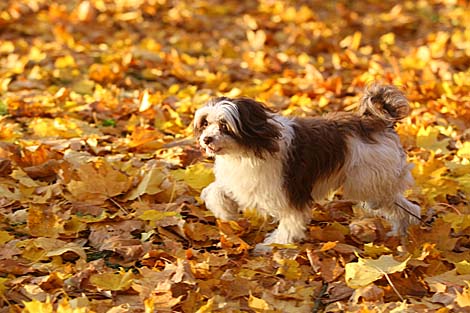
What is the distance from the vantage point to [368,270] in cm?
354

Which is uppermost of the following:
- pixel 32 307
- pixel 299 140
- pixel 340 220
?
pixel 299 140

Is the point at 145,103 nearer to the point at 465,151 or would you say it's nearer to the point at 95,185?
the point at 95,185

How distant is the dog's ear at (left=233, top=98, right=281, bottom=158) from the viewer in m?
3.96

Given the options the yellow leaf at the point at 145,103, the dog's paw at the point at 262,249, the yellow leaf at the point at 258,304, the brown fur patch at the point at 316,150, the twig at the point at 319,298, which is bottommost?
the dog's paw at the point at 262,249

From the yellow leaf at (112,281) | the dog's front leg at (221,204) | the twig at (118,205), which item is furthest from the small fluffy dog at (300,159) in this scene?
the yellow leaf at (112,281)

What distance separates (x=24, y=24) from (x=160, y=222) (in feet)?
19.1

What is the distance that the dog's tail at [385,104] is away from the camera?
4391 mm

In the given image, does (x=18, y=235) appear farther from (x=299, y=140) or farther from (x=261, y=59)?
(x=261, y=59)

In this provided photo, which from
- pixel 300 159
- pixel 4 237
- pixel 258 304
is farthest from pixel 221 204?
pixel 4 237

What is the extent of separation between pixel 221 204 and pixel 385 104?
1.11 meters

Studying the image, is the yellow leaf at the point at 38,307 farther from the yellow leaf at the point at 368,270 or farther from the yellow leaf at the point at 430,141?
the yellow leaf at the point at 430,141

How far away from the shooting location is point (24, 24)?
9312mm

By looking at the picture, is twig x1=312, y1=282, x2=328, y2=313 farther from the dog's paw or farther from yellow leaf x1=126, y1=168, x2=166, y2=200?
yellow leaf x1=126, y1=168, x2=166, y2=200

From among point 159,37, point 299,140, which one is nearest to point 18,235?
point 299,140
